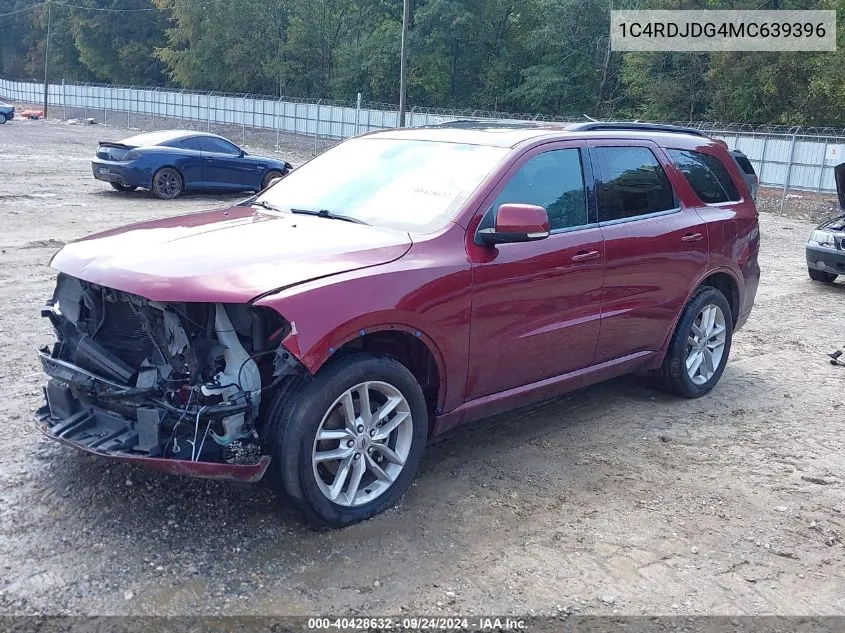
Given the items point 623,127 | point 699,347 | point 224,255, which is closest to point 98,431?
point 224,255

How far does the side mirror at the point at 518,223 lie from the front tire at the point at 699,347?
2096 mm

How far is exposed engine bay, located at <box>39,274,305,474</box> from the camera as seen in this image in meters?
3.57

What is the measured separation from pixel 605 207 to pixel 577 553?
89.0 inches

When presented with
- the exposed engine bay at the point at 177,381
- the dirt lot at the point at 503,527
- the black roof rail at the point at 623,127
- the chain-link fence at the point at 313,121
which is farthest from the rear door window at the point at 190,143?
the exposed engine bay at the point at 177,381

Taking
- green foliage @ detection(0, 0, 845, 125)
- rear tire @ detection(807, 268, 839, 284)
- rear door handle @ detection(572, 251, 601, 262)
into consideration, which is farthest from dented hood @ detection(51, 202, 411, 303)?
green foliage @ detection(0, 0, 845, 125)

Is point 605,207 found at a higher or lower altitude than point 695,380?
higher

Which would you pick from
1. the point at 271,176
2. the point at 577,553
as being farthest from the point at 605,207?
the point at 271,176

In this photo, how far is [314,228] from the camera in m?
4.40

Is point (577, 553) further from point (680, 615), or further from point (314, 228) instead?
point (314, 228)

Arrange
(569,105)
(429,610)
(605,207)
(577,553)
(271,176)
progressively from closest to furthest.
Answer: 1. (429,610)
2. (577,553)
3. (605,207)
4. (271,176)
5. (569,105)

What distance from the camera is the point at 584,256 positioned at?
4934 mm

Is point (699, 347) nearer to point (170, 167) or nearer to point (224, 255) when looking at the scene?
point (224, 255)

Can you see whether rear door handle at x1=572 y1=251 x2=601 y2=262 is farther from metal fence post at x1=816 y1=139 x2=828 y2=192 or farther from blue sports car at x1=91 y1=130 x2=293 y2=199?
metal fence post at x1=816 y1=139 x2=828 y2=192

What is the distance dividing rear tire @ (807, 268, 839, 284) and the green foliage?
28.0 metres
